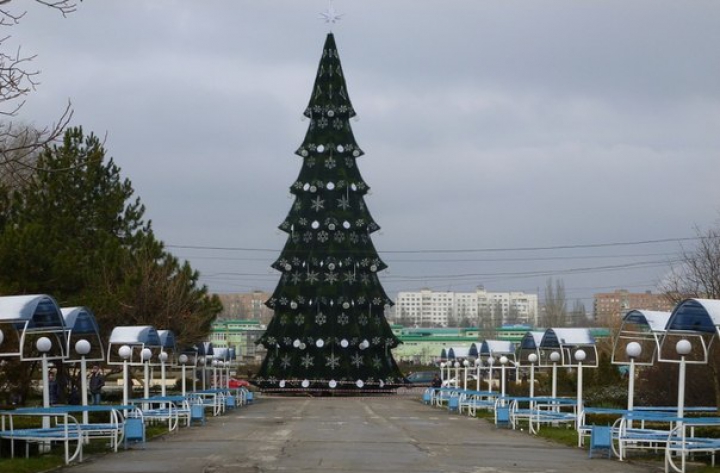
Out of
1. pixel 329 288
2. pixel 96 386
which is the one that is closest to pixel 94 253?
pixel 96 386

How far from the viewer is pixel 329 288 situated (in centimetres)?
6216

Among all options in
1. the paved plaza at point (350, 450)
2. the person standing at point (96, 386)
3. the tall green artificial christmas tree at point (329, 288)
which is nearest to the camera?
the paved plaza at point (350, 450)

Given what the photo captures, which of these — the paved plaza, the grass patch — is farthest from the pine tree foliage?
the grass patch

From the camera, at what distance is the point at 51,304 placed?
78.8 ft

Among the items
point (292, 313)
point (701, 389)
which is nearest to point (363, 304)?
point (292, 313)

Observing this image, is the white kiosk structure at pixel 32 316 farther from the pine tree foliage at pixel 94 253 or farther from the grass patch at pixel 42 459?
the pine tree foliage at pixel 94 253

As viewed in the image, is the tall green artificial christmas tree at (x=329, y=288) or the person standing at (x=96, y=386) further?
Answer: the tall green artificial christmas tree at (x=329, y=288)

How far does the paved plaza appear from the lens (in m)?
20.6

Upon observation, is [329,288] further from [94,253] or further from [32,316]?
[32,316]

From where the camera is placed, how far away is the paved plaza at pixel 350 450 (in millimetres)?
20578

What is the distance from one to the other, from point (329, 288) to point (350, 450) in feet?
125

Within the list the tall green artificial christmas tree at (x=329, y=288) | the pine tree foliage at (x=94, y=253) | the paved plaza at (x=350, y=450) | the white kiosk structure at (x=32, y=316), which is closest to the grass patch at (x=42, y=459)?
the paved plaza at (x=350, y=450)

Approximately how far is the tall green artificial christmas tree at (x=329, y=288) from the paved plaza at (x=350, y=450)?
75.6 ft

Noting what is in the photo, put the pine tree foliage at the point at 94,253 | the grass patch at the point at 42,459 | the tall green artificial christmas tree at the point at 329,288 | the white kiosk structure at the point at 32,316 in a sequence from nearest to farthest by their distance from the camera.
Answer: the grass patch at the point at 42,459 → the white kiosk structure at the point at 32,316 → the pine tree foliage at the point at 94,253 → the tall green artificial christmas tree at the point at 329,288
